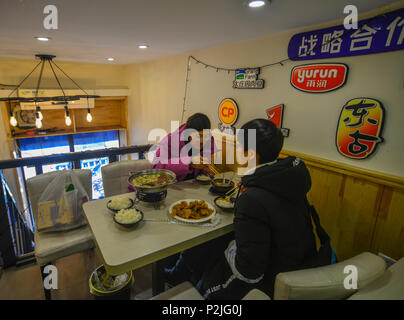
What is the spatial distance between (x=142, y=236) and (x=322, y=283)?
97 cm

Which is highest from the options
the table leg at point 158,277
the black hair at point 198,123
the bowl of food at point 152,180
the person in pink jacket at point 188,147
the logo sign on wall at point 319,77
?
the logo sign on wall at point 319,77

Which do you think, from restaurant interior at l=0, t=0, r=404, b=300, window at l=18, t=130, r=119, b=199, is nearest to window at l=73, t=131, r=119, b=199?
window at l=18, t=130, r=119, b=199

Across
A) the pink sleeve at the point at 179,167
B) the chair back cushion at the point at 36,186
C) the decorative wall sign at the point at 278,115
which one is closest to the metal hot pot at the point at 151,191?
the pink sleeve at the point at 179,167

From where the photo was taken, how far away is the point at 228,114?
2922 mm

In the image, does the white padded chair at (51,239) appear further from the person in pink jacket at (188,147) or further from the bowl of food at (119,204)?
the person in pink jacket at (188,147)

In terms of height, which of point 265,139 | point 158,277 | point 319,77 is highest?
point 319,77

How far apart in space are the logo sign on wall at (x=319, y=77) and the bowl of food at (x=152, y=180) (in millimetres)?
1415

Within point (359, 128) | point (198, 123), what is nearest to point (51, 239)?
point (198, 123)

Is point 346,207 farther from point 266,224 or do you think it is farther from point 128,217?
point 128,217

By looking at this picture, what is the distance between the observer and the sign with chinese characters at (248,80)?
248cm

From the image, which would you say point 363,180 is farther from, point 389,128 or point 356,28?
point 356,28

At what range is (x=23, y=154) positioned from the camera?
501 centimetres

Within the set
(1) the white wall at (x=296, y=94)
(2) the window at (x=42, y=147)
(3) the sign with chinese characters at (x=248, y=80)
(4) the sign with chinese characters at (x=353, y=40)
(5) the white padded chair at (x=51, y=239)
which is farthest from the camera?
(2) the window at (x=42, y=147)
